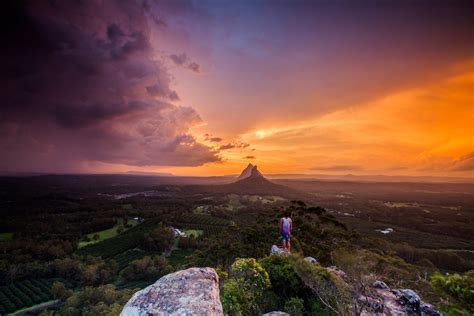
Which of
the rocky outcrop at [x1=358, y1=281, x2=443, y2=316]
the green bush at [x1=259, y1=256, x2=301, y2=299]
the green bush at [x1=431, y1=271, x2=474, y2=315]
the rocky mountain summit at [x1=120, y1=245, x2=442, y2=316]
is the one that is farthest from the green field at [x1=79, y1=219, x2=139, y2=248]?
the green bush at [x1=431, y1=271, x2=474, y2=315]

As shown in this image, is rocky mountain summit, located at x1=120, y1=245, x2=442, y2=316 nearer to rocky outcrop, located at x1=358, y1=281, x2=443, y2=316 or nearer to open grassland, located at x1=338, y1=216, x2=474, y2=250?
rocky outcrop, located at x1=358, y1=281, x2=443, y2=316

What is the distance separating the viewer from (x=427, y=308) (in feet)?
38.2

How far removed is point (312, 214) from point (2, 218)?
19067cm

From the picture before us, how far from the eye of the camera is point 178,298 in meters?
6.72

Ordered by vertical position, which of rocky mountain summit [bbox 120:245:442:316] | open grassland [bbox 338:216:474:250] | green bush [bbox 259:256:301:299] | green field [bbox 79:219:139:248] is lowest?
green field [bbox 79:219:139:248]

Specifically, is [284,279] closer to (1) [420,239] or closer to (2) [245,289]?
(2) [245,289]

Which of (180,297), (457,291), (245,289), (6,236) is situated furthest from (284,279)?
(6,236)

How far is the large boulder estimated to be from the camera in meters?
6.28

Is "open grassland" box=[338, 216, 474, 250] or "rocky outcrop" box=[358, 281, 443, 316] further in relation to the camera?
"open grassland" box=[338, 216, 474, 250]

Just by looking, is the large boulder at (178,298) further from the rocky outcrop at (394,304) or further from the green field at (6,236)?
the green field at (6,236)

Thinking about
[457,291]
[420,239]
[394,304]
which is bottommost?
[420,239]

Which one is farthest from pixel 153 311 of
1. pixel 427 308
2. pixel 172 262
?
pixel 172 262

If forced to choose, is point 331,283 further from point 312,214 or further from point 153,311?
point 312,214

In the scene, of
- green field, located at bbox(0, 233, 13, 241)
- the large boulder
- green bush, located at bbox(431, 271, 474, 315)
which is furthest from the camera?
green field, located at bbox(0, 233, 13, 241)
